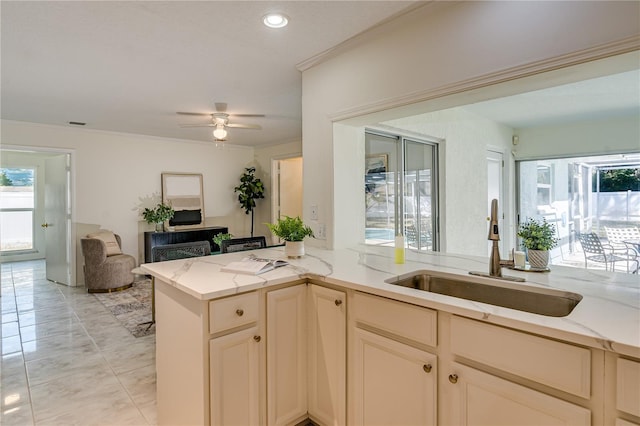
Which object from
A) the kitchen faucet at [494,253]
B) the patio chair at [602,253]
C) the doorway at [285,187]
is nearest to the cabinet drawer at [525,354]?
the kitchen faucet at [494,253]

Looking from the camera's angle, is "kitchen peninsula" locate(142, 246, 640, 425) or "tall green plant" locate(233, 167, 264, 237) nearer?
"kitchen peninsula" locate(142, 246, 640, 425)

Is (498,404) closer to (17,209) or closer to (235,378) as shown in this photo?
(235,378)

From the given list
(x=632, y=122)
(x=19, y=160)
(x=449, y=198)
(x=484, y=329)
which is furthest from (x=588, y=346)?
(x=19, y=160)

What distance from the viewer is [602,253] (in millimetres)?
4668

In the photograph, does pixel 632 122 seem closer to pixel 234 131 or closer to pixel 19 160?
pixel 234 131

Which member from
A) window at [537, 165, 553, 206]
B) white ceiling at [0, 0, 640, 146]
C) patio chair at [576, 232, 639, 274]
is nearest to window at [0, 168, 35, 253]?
white ceiling at [0, 0, 640, 146]

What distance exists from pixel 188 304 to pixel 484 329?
4.15ft

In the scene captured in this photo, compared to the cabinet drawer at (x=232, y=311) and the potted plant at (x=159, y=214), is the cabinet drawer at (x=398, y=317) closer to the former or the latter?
the cabinet drawer at (x=232, y=311)

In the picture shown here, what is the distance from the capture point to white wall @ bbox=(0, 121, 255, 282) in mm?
4973

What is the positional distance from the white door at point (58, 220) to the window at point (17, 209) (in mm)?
2647

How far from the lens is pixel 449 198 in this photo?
12.6 feet

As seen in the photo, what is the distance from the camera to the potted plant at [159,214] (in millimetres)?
5629

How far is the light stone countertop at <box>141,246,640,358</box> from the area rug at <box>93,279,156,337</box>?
1.86 meters

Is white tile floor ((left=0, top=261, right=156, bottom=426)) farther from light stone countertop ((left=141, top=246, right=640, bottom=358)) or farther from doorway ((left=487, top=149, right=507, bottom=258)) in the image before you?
doorway ((left=487, top=149, right=507, bottom=258))
